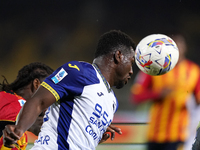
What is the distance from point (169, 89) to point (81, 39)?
169 cm

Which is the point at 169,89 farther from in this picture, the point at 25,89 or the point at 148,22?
the point at 25,89

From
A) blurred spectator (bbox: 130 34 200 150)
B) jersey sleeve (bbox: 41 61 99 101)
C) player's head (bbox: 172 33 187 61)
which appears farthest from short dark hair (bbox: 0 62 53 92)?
player's head (bbox: 172 33 187 61)

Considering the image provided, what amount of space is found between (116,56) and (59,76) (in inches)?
22.8

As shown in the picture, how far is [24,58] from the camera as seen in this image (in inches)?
191

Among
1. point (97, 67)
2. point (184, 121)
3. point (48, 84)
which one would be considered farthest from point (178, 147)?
point (48, 84)

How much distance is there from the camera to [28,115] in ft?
4.76

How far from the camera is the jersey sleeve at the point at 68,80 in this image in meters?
1.61

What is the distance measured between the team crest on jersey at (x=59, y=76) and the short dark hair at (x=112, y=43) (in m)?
0.53

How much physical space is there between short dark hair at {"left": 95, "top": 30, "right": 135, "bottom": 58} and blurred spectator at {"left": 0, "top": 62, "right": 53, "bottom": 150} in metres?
0.88

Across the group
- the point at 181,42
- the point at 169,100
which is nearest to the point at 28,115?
the point at 169,100

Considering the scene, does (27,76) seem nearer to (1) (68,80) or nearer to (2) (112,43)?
(2) (112,43)

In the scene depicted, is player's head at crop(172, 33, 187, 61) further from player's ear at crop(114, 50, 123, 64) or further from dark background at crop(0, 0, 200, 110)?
player's ear at crop(114, 50, 123, 64)

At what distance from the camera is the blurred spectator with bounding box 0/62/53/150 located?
2418 mm

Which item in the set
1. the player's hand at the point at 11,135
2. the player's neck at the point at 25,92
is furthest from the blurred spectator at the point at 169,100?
the player's hand at the point at 11,135
